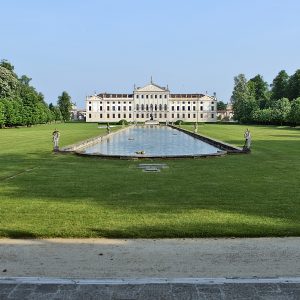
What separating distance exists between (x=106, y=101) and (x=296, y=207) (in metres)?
129

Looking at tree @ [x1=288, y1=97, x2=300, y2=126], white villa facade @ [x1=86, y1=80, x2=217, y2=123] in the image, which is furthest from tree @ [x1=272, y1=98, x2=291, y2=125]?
white villa facade @ [x1=86, y1=80, x2=217, y2=123]

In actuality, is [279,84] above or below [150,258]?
above

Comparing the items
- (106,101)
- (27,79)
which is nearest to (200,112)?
(106,101)

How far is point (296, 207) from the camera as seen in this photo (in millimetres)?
8172

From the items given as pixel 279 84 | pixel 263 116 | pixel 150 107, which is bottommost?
pixel 263 116

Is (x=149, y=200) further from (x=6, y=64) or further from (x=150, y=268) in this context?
(x=6, y=64)

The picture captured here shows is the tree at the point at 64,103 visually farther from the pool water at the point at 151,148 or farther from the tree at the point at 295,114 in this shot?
the pool water at the point at 151,148

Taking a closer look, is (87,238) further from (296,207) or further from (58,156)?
(58,156)

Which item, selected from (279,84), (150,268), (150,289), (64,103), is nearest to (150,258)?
(150,268)

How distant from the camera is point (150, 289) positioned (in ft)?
13.7

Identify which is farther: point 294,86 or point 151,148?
point 294,86

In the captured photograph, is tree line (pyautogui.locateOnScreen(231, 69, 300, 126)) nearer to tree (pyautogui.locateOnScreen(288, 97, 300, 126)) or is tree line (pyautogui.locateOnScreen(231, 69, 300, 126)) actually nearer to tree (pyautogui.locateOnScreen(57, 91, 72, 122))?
tree (pyautogui.locateOnScreen(288, 97, 300, 126))

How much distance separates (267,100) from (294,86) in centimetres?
696

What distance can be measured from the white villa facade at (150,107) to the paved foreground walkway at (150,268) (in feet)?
413
